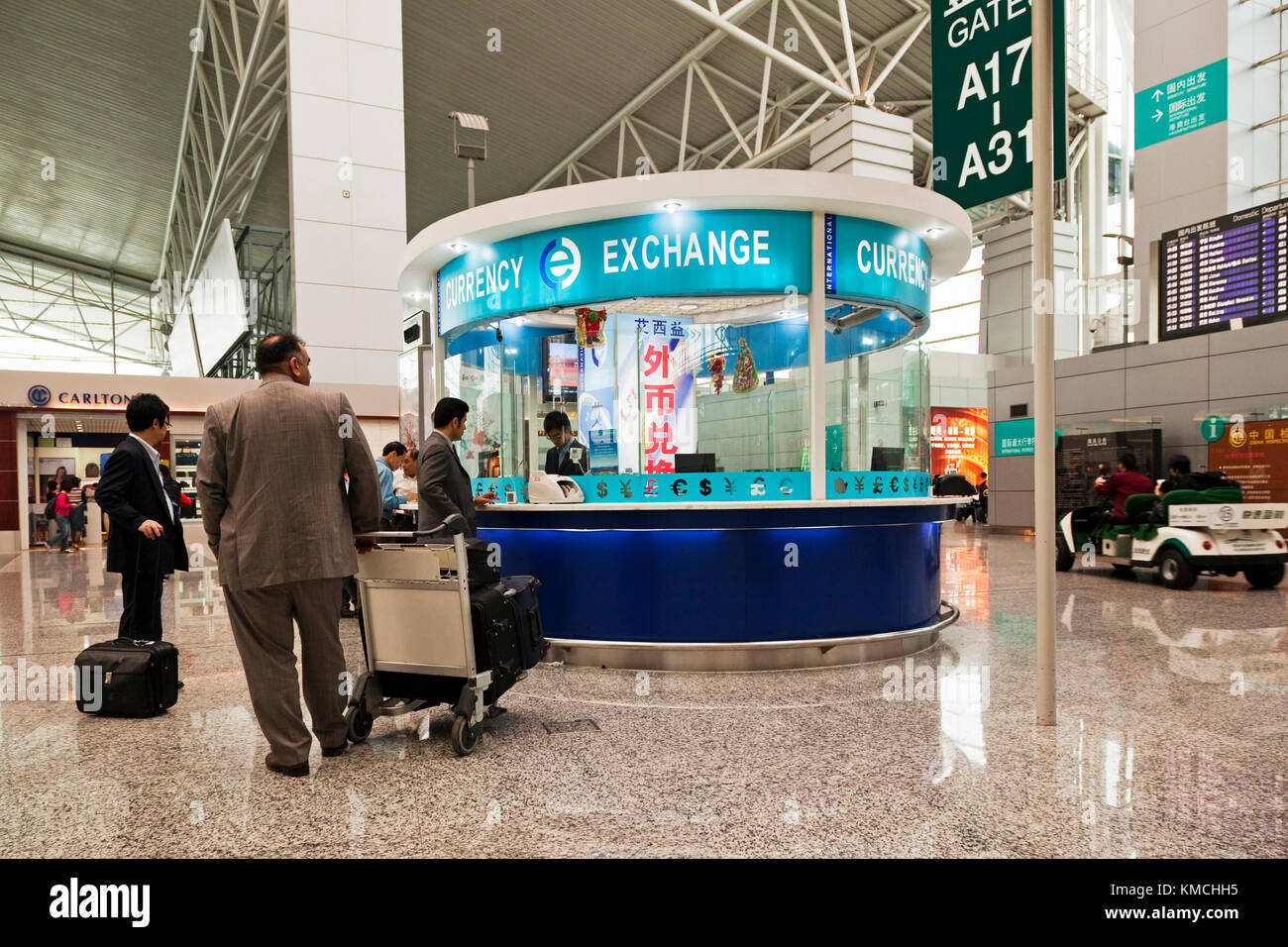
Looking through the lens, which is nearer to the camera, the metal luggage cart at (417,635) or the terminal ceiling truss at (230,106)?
the metal luggage cart at (417,635)

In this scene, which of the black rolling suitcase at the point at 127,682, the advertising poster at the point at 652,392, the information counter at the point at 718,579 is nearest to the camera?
the black rolling suitcase at the point at 127,682

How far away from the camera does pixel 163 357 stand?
121ft

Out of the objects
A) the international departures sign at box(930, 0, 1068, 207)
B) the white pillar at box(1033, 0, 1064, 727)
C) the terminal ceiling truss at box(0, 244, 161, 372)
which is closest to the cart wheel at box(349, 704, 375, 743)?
the white pillar at box(1033, 0, 1064, 727)

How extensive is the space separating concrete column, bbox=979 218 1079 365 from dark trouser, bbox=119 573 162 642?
20.9m

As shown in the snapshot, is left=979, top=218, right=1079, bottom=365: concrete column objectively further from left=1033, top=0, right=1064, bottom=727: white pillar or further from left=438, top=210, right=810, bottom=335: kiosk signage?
left=1033, top=0, right=1064, bottom=727: white pillar

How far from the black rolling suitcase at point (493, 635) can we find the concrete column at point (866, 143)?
9039 millimetres

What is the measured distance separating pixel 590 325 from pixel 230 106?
18.8 metres

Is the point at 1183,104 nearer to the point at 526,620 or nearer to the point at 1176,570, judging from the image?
the point at 1176,570

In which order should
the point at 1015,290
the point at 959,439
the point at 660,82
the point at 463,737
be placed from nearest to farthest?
1. the point at 463,737
2. the point at 660,82
3. the point at 1015,290
4. the point at 959,439

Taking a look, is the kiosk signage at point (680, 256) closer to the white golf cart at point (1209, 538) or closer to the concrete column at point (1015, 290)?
the white golf cart at point (1209, 538)

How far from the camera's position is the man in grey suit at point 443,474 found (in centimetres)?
450

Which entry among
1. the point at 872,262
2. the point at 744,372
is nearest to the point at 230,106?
the point at 744,372

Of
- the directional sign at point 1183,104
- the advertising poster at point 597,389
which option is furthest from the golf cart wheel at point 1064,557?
the directional sign at point 1183,104

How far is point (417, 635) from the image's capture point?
12.5ft
